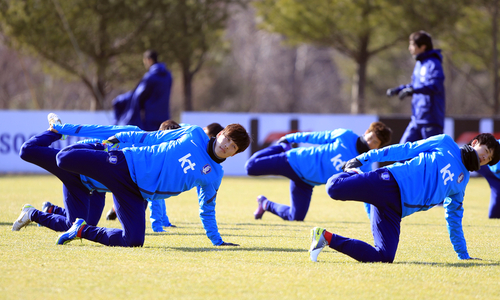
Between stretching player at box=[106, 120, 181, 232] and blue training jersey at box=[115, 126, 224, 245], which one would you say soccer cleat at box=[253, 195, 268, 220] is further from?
blue training jersey at box=[115, 126, 224, 245]

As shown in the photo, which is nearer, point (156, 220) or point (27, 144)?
point (27, 144)

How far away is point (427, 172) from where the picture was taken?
471 centimetres

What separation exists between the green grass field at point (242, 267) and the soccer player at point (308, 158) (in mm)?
422

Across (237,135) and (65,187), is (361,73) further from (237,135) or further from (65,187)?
(237,135)

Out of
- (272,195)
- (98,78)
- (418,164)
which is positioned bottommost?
(272,195)

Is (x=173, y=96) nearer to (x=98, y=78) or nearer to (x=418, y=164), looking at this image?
(x=98, y=78)

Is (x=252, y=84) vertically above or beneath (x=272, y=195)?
above

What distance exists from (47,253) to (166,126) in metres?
1.96

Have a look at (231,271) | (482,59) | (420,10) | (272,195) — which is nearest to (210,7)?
(420,10)

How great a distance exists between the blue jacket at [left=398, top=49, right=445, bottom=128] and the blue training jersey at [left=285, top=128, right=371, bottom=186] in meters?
1.78

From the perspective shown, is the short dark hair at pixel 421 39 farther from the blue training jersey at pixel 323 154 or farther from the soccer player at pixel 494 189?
the blue training jersey at pixel 323 154

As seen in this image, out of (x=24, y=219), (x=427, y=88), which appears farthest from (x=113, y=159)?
(x=427, y=88)

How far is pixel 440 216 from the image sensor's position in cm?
829

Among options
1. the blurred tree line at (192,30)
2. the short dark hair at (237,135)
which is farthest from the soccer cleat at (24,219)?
the blurred tree line at (192,30)
